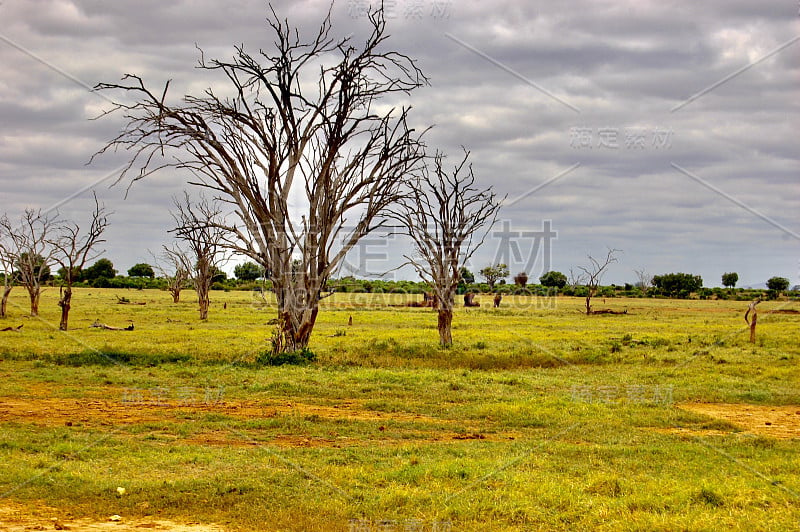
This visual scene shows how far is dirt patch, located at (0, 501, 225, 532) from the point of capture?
7090 millimetres

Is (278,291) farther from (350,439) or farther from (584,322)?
(584,322)

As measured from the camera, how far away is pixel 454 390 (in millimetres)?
15898

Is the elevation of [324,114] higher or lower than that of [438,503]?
higher

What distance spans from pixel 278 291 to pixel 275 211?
209 centimetres

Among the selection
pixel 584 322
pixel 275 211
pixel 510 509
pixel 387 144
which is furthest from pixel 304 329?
pixel 584 322

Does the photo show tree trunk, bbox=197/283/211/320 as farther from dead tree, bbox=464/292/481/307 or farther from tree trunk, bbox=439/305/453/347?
dead tree, bbox=464/292/481/307

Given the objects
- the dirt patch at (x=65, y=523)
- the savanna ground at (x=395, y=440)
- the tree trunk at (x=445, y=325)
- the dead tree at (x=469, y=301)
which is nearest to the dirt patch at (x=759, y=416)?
the savanna ground at (x=395, y=440)

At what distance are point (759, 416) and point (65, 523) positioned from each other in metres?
12.2

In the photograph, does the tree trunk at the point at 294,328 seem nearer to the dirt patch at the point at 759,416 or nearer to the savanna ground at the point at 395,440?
the savanna ground at the point at 395,440

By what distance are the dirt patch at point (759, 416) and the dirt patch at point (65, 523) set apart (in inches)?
350

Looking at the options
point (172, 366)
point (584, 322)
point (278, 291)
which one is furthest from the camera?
point (584, 322)

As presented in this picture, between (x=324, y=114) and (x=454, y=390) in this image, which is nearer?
(x=454, y=390)

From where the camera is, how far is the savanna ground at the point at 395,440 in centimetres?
795

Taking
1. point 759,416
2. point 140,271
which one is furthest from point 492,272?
point 759,416
